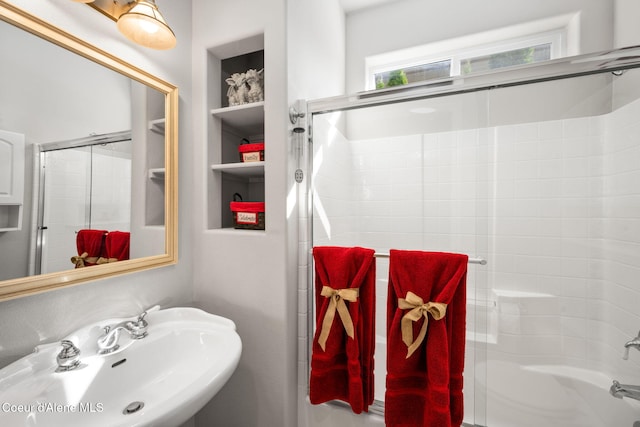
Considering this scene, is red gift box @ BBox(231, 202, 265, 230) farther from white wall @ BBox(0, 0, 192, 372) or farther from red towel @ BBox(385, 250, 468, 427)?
red towel @ BBox(385, 250, 468, 427)

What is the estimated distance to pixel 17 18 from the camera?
83 centimetres

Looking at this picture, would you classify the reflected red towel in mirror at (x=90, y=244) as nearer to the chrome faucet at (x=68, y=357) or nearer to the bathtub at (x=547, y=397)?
the chrome faucet at (x=68, y=357)

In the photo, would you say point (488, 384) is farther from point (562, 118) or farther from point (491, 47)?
point (491, 47)

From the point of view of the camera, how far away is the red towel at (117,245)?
3.52ft

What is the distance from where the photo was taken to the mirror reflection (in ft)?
2.72

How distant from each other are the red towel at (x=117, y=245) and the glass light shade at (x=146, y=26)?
29.4 inches

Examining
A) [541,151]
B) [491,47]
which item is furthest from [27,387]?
[491,47]

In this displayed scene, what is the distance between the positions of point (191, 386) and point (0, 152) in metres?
0.87

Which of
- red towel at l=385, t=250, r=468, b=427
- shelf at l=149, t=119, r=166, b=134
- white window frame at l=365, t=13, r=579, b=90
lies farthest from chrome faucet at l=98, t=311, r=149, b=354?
white window frame at l=365, t=13, r=579, b=90

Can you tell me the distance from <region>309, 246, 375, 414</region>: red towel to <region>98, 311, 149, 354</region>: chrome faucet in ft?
2.23

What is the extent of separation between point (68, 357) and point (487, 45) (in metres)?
2.81

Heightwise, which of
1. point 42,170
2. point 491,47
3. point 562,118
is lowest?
point 42,170

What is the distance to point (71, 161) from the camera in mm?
953

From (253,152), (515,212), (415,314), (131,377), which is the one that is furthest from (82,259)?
(515,212)
